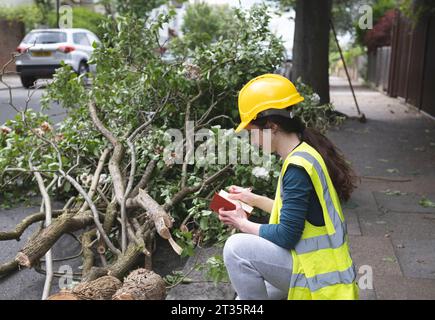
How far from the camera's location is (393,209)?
5586mm

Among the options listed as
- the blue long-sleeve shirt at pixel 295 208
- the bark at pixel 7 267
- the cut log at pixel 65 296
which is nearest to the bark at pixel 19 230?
the bark at pixel 7 267

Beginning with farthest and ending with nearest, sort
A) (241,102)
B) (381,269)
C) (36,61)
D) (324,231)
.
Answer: (36,61), (381,269), (241,102), (324,231)

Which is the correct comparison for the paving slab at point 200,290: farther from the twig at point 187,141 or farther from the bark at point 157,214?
the twig at point 187,141

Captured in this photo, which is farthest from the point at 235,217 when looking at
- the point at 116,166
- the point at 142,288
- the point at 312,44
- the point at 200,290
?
the point at 312,44

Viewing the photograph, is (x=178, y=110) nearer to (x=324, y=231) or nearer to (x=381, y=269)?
(x=381, y=269)

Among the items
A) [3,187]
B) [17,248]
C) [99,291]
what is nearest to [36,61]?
[3,187]

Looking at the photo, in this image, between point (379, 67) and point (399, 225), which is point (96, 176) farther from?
point (379, 67)

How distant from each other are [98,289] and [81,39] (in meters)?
15.3

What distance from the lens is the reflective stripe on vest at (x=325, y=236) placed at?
2521 millimetres

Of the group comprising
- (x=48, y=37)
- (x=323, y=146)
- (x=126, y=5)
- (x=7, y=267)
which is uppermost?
(x=126, y=5)

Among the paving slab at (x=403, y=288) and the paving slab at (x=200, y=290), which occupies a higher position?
the paving slab at (x=200, y=290)

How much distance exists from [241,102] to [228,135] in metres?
2.00

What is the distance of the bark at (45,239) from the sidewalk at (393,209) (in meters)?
2.08

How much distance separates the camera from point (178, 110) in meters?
5.63
